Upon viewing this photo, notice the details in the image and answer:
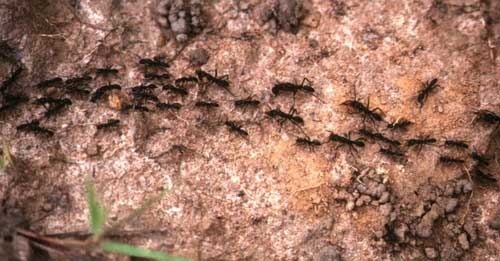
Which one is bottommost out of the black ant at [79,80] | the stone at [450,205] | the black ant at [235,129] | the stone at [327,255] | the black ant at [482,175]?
the stone at [327,255]

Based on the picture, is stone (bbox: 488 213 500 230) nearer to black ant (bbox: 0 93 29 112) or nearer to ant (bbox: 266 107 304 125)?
ant (bbox: 266 107 304 125)

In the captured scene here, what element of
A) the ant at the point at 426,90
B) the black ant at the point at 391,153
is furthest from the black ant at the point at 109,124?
the ant at the point at 426,90

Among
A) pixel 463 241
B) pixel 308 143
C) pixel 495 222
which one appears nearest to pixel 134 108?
pixel 308 143

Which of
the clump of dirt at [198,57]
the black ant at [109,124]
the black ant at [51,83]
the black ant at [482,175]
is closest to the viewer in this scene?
the black ant at [482,175]

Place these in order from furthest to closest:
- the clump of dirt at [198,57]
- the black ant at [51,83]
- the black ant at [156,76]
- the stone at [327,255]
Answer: the clump of dirt at [198,57] < the black ant at [156,76] < the black ant at [51,83] < the stone at [327,255]

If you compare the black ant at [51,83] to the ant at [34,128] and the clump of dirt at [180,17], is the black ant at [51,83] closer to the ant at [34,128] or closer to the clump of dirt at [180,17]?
the ant at [34,128]

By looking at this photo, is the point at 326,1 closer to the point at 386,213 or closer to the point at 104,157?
the point at 386,213

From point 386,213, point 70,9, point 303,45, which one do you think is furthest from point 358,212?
point 70,9

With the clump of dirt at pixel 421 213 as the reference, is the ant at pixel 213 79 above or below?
above
